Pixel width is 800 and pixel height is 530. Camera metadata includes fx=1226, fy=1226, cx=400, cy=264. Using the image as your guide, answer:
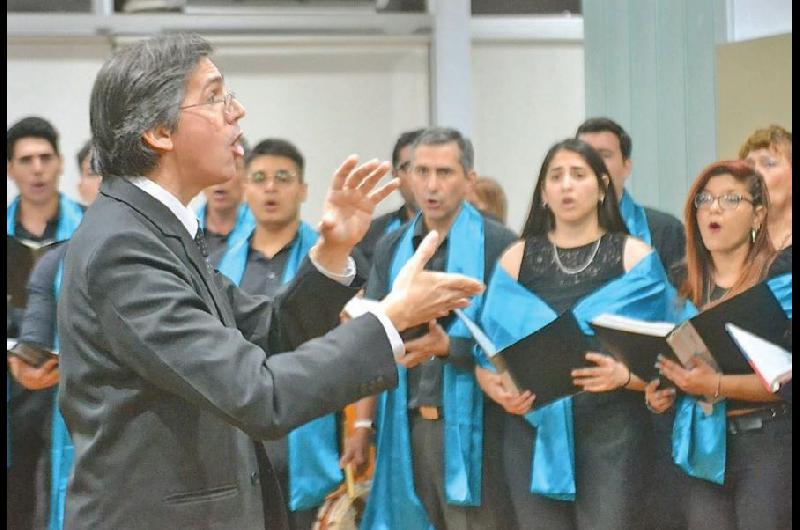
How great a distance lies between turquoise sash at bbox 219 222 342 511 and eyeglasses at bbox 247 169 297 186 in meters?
0.19

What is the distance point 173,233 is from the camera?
1.64 meters

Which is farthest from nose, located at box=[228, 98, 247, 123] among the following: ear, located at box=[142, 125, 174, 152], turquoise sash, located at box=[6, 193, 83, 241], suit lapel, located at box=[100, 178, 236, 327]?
turquoise sash, located at box=[6, 193, 83, 241]

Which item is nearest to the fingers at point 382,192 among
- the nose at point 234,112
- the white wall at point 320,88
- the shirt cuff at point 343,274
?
the shirt cuff at point 343,274

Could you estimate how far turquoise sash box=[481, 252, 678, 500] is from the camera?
317cm

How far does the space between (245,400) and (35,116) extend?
7.68 ft

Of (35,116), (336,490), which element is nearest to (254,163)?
(35,116)

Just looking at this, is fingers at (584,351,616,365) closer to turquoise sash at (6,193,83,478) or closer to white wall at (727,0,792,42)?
white wall at (727,0,792,42)

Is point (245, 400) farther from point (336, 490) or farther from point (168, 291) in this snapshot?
point (336, 490)

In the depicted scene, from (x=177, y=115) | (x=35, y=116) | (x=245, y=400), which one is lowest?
(x=245, y=400)

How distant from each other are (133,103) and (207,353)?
43cm

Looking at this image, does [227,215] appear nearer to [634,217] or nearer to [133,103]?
[634,217]

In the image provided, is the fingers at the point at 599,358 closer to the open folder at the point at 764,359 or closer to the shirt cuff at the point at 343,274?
the open folder at the point at 764,359

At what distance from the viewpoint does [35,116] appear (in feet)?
11.8

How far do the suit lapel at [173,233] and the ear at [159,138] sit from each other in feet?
0.24
